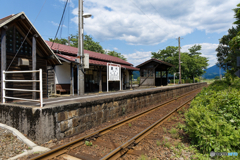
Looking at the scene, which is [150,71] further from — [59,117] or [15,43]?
[59,117]

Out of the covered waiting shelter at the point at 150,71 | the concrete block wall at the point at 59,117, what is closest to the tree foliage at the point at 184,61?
the covered waiting shelter at the point at 150,71

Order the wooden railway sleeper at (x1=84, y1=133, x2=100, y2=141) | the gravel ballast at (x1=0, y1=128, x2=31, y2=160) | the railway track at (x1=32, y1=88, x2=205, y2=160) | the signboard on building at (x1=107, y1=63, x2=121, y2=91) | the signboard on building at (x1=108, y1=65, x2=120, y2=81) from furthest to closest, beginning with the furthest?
Result: the signboard on building at (x1=108, y1=65, x2=120, y2=81) < the signboard on building at (x1=107, y1=63, x2=121, y2=91) < the wooden railway sleeper at (x1=84, y1=133, x2=100, y2=141) < the gravel ballast at (x1=0, y1=128, x2=31, y2=160) < the railway track at (x1=32, y1=88, x2=205, y2=160)

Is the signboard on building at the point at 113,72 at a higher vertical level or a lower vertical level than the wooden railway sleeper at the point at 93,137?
higher

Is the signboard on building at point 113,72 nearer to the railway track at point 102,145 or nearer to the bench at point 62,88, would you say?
the bench at point 62,88

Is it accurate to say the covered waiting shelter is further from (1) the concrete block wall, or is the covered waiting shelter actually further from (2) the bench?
(1) the concrete block wall

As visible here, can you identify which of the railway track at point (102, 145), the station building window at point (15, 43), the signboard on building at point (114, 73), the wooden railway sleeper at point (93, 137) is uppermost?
the station building window at point (15, 43)

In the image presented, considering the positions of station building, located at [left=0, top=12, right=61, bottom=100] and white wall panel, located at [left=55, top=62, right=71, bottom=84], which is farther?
white wall panel, located at [left=55, top=62, right=71, bottom=84]

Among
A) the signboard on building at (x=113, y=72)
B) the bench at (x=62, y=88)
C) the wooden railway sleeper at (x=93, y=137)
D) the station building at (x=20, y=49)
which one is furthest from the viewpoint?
the bench at (x=62, y=88)

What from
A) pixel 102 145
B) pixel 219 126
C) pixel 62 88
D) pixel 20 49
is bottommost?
pixel 102 145

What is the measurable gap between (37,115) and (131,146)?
8.61 ft

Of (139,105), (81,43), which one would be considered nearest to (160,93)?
(139,105)

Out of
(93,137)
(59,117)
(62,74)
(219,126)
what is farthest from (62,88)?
(219,126)

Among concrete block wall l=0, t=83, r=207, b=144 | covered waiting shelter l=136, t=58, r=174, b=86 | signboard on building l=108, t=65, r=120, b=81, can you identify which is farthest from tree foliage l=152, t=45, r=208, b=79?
concrete block wall l=0, t=83, r=207, b=144

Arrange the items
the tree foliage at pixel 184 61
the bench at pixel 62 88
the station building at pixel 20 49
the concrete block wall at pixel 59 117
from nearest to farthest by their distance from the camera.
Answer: the concrete block wall at pixel 59 117, the station building at pixel 20 49, the bench at pixel 62 88, the tree foliage at pixel 184 61
